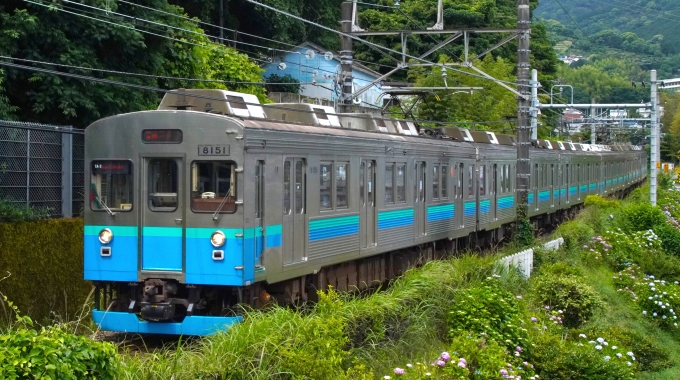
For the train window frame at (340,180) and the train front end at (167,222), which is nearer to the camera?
the train front end at (167,222)

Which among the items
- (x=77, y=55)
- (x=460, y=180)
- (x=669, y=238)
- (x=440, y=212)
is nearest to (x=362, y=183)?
(x=440, y=212)

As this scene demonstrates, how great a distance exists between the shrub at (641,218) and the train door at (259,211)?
58.0 feet

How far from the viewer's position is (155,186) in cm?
1088

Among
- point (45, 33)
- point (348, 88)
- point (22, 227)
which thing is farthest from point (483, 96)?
point (22, 227)

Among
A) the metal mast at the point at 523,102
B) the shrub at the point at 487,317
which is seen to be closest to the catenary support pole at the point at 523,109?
the metal mast at the point at 523,102

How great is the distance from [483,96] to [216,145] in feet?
84.3

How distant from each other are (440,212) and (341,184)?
511 centimetres

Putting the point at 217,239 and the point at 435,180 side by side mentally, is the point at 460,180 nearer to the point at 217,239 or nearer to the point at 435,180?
the point at 435,180

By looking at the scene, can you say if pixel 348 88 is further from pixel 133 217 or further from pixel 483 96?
pixel 483 96

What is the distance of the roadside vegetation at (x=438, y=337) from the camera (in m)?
7.51

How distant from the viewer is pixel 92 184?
11.2m

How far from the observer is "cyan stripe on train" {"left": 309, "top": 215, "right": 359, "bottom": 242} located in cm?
1224

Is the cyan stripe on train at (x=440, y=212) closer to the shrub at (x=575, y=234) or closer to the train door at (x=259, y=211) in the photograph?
the shrub at (x=575, y=234)

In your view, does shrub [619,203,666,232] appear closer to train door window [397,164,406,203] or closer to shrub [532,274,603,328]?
train door window [397,164,406,203]
